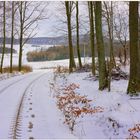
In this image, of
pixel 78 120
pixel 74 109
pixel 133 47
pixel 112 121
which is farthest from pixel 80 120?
pixel 133 47

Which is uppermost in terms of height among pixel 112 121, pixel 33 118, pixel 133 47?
pixel 133 47

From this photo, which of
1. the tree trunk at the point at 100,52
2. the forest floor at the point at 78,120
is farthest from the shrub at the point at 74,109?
the tree trunk at the point at 100,52

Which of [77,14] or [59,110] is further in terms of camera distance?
[77,14]

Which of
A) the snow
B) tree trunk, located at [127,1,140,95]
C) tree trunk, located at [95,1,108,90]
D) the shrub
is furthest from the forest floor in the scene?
tree trunk, located at [95,1,108,90]

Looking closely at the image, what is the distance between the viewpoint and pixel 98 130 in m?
11.2

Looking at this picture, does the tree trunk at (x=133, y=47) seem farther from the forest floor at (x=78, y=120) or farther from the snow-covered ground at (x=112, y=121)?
the snow-covered ground at (x=112, y=121)

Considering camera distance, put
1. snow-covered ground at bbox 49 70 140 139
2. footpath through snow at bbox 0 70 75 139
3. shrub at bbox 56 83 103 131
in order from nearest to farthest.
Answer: snow-covered ground at bbox 49 70 140 139
footpath through snow at bbox 0 70 75 139
shrub at bbox 56 83 103 131

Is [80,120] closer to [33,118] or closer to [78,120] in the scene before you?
[78,120]

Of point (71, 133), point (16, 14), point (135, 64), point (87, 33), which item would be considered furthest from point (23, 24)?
point (71, 133)

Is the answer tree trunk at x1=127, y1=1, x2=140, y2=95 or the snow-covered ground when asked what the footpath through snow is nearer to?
the snow-covered ground

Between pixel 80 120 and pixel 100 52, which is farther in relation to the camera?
pixel 100 52

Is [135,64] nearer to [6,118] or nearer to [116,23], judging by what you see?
[6,118]

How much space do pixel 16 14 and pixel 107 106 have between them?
35.7 m

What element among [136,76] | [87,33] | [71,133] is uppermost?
[87,33]
